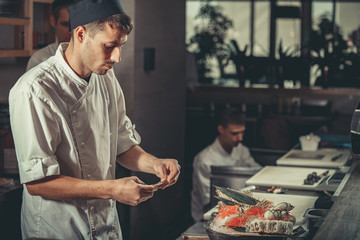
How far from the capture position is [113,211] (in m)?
2.48

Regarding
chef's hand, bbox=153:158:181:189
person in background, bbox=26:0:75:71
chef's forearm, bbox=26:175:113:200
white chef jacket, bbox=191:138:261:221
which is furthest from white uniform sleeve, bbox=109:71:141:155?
white chef jacket, bbox=191:138:261:221

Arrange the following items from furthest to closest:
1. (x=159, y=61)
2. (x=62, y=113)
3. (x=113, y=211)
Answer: (x=159, y=61) → (x=113, y=211) → (x=62, y=113)

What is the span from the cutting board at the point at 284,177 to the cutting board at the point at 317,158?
149mm

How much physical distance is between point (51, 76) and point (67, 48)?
0.14 meters

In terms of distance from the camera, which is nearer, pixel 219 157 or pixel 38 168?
pixel 38 168

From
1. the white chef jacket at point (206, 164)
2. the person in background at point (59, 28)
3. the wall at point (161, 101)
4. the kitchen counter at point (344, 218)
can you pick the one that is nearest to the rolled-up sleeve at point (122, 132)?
the kitchen counter at point (344, 218)

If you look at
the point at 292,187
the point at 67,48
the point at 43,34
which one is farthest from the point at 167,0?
the point at 67,48

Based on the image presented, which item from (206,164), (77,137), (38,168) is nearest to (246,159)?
(206,164)

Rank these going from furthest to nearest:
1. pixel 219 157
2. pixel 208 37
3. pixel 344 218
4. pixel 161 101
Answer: pixel 208 37 → pixel 161 101 → pixel 219 157 → pixel 344 218

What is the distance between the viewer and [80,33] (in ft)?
7.16

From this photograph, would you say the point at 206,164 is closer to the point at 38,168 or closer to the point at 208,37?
the point at 38,168

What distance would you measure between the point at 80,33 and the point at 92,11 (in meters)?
0.09

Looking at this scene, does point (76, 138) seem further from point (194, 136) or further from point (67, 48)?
point (194, 136)

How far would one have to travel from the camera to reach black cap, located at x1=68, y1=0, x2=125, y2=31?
2162 millimetres
